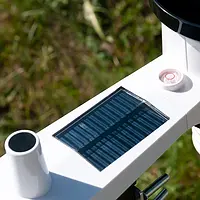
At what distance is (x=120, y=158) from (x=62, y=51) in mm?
1109

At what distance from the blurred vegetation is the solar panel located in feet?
2.67

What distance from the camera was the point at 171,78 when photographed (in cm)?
114

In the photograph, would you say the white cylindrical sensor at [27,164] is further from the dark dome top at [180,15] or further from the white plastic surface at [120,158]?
the dark dome top at [180,15]

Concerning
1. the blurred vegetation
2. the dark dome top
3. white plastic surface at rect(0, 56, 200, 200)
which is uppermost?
the dark dome top

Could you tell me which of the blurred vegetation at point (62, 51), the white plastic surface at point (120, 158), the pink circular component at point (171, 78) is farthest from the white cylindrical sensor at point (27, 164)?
the blurred vegetation at point (62, 51)

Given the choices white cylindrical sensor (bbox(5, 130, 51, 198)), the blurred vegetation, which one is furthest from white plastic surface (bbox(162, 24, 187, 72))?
the blurred vegetation

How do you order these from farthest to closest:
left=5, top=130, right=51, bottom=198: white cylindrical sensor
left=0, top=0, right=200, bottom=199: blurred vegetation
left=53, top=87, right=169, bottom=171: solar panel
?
left=0, top=0, right=200, bottom=199: blurred vegetation < left=53, top=87, right=169, bottom=171: solar panel < left=5, top=130, right=51, bottom=198: white cylindrical sensor

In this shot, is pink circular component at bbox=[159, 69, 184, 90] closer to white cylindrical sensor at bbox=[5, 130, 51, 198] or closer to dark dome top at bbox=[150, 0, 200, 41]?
dark dome top at bbox=[150, 0, 200, 41]

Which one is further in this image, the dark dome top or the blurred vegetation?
the blurred vegetation

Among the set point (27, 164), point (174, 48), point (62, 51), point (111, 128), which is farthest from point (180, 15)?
point (62, 51)

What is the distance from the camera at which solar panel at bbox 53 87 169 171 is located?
103cm

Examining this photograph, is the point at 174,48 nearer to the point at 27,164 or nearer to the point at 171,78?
the point at 171,78

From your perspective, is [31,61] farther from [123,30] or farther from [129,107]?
[129,107]

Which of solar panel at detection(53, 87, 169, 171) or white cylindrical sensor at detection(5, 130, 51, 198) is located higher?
white cylindrical sensor at detection(5, 130, 51, 198)
